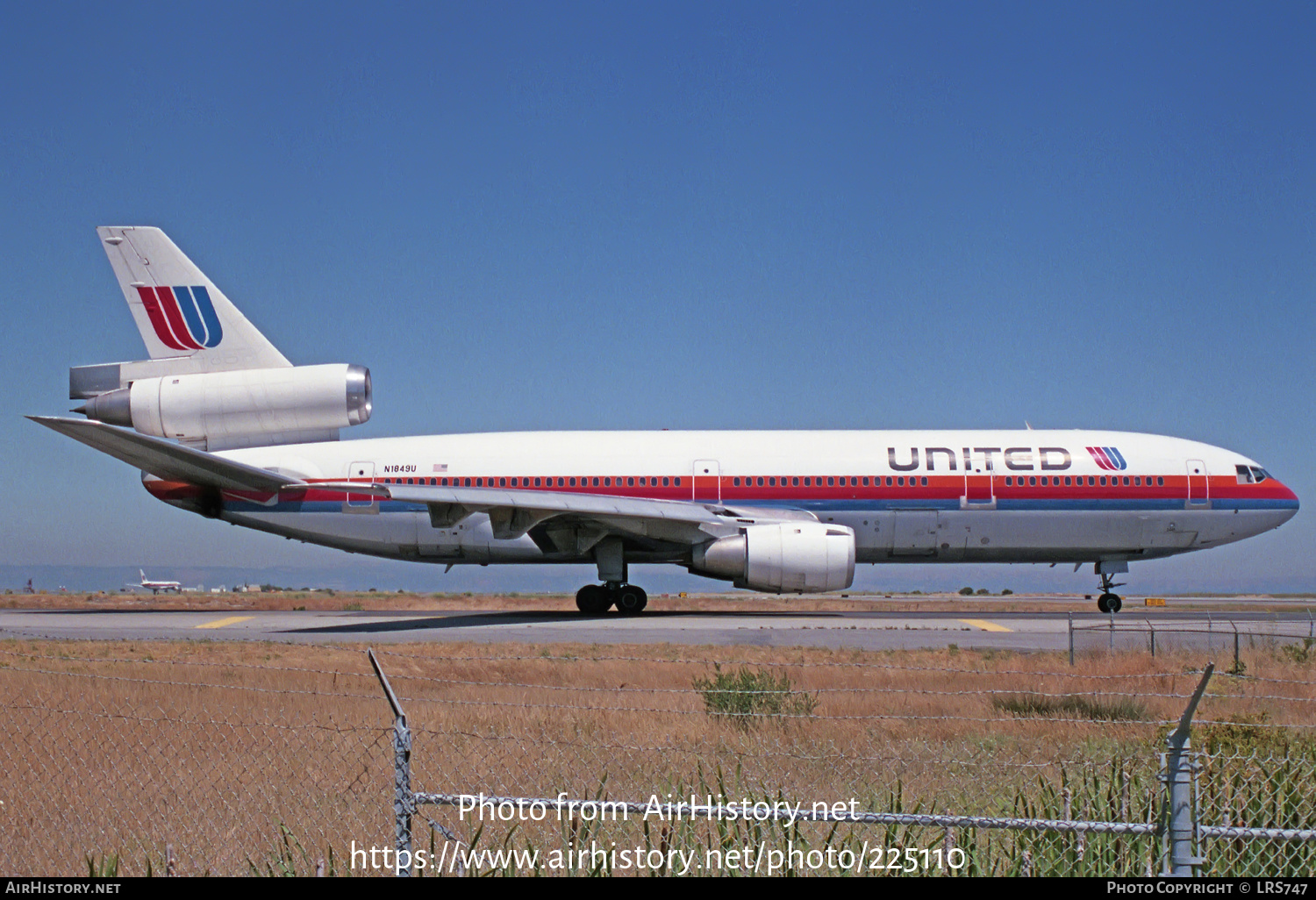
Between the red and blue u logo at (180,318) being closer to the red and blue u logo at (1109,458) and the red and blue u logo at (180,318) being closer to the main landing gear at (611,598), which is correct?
the main landing gear at (611,598)

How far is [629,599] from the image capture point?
23.0 meters

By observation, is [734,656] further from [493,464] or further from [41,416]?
[41,416]

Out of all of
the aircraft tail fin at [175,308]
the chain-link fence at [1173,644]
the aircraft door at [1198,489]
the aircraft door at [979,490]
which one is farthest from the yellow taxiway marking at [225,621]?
the aircraft door at [1198,489]

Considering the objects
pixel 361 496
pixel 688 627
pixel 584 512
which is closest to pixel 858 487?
pixel 688 627

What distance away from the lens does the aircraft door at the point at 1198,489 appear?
23281 mm

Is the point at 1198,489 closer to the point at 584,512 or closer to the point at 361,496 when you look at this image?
the point at 584,512

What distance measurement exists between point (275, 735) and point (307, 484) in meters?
14.7

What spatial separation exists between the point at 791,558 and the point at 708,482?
3.20 metres

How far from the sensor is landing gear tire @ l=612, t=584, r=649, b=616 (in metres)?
23.0

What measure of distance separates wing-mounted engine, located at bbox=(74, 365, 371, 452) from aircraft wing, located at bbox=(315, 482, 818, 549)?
222 cm

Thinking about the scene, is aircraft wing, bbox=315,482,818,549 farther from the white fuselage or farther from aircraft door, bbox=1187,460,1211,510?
aircraft door, bbox=1187,460,1211,510

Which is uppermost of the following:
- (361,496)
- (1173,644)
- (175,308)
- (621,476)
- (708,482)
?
(175,308)

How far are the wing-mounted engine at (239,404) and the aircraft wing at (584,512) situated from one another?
2217mm

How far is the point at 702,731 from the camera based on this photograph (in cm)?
936
